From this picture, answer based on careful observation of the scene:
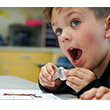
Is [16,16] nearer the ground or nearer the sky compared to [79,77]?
nearer the sky

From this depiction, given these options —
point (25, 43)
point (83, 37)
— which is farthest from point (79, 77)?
point (25, 43)

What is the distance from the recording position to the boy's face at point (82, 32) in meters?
0.44

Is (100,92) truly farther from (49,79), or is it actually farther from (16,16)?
(16,16)

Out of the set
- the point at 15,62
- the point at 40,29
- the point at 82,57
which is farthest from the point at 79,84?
the point at 40,29

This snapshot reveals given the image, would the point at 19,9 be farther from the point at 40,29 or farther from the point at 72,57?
the point at 72,57

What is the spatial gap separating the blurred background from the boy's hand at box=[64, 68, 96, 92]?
1822 mm

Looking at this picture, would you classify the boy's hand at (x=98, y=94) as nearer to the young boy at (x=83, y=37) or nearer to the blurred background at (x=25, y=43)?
the young boy at (x=83, y=37)

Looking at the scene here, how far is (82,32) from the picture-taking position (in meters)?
0.44

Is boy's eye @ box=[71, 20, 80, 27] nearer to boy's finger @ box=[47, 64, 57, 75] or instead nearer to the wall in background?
boy's finger @ box=[47, 64, 57, 75]

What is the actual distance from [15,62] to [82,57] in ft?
6.27

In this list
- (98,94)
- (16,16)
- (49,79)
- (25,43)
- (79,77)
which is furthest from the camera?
(16,16)

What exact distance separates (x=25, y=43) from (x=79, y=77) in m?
2.29
